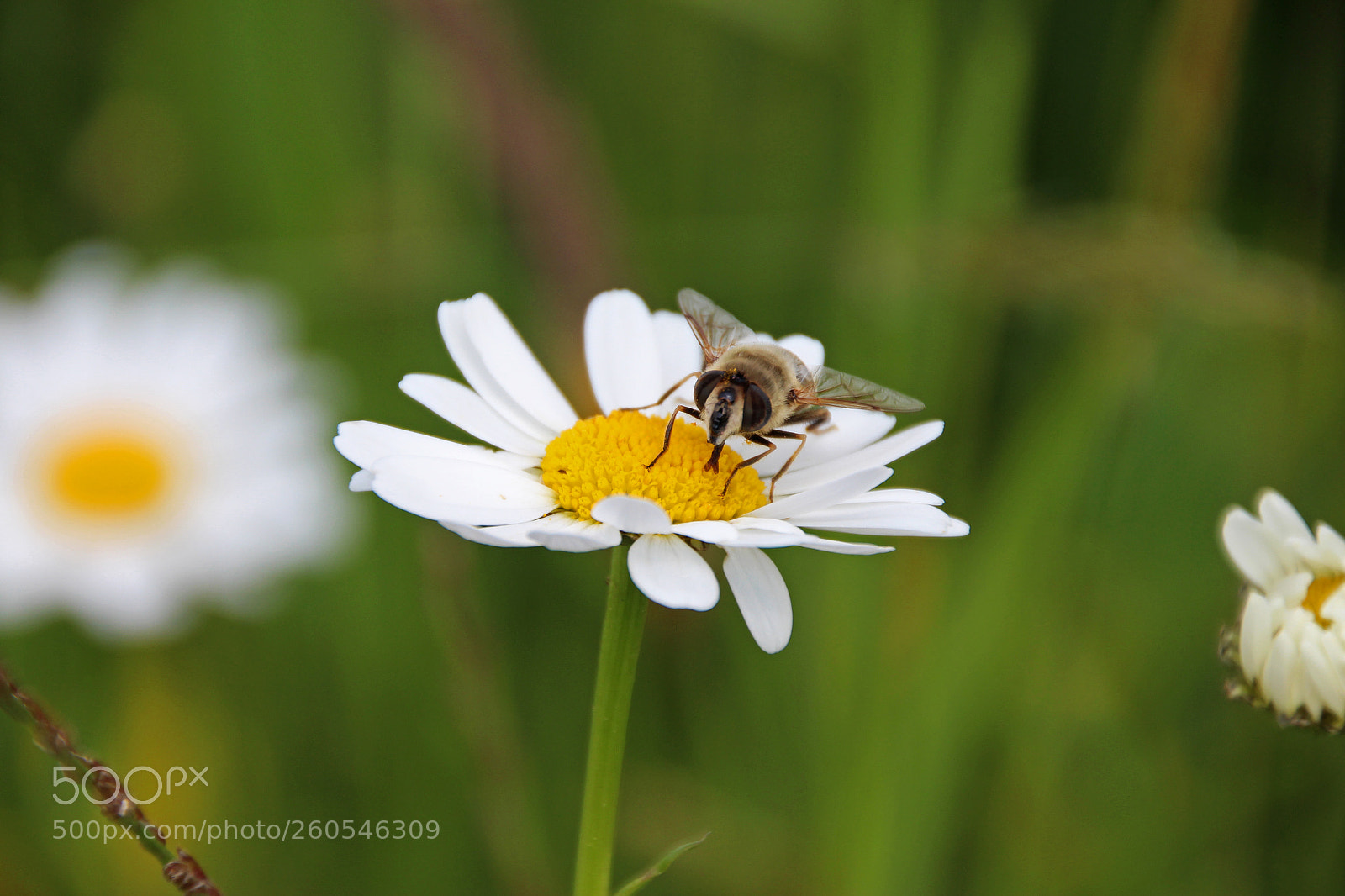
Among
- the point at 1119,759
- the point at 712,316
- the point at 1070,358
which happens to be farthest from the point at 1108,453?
the point at 712,316

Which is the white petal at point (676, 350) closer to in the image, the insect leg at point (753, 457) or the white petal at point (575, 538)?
the insect leg at point (753, 457)

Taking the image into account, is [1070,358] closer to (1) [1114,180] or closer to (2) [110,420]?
(1) [1114,180]

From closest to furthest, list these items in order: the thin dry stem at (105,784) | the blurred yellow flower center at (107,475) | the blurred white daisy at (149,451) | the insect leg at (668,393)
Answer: the thin dry stem at (105,784)
the insect leg at (668,393)
the blurred white daisy at (149,451)
the blurred yellow flower center at (107,475)

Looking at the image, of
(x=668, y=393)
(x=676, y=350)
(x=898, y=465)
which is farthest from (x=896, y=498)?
(x=898, y=465)

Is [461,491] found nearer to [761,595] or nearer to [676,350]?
[761,595]

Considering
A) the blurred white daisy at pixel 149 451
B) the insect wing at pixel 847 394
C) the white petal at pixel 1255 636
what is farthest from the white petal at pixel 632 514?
the blurred white daisy at pixel 149 451

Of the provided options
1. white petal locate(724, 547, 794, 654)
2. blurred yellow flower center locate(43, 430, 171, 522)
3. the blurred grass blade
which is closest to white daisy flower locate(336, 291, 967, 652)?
white petal locate(724, 547, 794, 654)

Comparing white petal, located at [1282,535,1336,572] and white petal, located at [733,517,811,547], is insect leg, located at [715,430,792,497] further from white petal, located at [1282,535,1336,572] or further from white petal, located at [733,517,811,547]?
white petal, located at [1282,535,1336,572]
